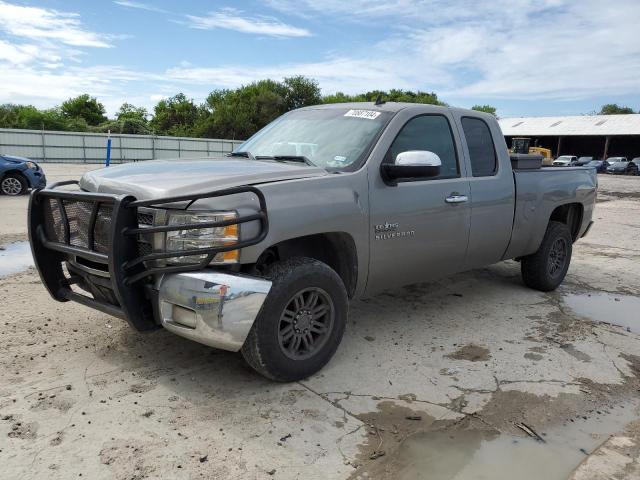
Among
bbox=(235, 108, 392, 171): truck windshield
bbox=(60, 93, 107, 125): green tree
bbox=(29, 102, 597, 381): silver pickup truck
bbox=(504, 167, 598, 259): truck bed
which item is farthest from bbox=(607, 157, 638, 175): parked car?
bbox=(60, 93, 107, 125): green tree

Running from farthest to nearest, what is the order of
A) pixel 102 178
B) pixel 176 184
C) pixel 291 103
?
1. pixel 291 103
2. pixel 102 178
3. pixel 176 184

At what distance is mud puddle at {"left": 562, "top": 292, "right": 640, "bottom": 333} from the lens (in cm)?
527

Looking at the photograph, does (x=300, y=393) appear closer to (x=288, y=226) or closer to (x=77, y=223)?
(x=288, y=226)

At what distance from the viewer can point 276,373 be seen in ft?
11.4

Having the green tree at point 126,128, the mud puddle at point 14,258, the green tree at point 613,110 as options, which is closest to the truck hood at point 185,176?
the mud puddle at point 14,258

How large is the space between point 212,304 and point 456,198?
7.82 ft

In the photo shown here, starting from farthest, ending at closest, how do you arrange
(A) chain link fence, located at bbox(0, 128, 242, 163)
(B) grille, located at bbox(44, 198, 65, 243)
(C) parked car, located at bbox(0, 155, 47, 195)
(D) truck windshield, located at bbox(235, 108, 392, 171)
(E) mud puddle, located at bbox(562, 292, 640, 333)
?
(A) chain link fence, located at bbox(0, 128, 242, 163)
(C) parked car, located at bbox(0, 155, 47, 195)
(E) mud puddle, located at bbox(562, 292, 640, 333)
(D) truck windshield, located at bbox(235, 108, 392, 171)
(B) grille, located at bbox(44, 198, 65, 243)

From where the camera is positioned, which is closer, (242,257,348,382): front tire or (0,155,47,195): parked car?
(242,257,348,382): front tire

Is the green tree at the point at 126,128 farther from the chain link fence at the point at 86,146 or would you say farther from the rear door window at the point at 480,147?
the rear door window at the point at 480,147

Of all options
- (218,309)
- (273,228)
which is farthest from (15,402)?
(273,228)

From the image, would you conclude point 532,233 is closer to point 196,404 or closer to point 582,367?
point 582,367

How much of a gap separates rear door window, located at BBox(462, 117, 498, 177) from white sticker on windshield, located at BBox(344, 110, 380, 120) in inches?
38.6

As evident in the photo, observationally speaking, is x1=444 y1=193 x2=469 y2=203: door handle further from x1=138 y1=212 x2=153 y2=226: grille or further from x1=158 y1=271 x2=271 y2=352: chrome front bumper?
x1=138 y1=212 x2=153 y2=226: grille

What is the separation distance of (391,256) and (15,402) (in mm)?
2609
